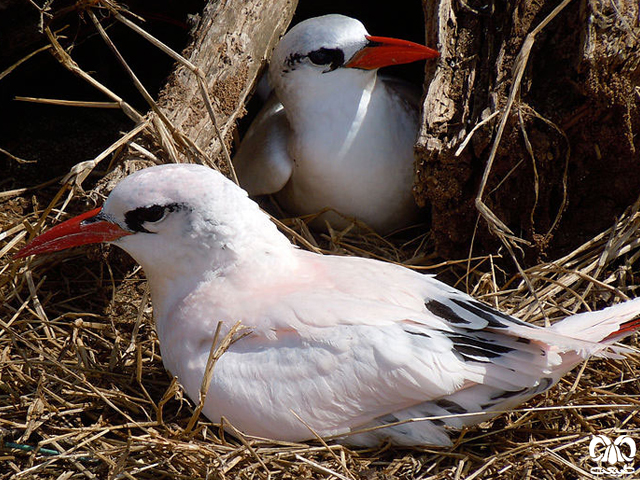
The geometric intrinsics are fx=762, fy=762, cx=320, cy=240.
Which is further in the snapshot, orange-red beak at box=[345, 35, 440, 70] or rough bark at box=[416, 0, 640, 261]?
orange-red beak at box=[345, 35, 440, 70]

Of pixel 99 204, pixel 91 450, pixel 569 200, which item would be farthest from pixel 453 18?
pixel 91 450

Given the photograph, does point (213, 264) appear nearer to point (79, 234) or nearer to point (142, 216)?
point (142, 216)

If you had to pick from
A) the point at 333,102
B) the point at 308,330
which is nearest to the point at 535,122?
the point at 333,102

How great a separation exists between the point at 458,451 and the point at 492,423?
211 millimetres

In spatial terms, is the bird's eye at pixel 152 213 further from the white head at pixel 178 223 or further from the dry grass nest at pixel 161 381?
the dry grass nest at pixel 161 381

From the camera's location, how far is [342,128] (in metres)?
3.92

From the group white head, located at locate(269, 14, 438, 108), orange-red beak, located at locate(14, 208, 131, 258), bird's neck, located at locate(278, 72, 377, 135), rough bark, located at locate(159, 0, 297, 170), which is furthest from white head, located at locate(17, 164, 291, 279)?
white head, located at locate(269, 14, 438, 108)

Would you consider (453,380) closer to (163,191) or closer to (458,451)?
(458,451)

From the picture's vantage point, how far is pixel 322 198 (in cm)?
405

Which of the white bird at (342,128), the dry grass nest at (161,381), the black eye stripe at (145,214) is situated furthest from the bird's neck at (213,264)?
the white bird at (342,128)

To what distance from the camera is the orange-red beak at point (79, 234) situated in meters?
2.91

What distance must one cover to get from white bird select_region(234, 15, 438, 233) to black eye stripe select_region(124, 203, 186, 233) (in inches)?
48.9

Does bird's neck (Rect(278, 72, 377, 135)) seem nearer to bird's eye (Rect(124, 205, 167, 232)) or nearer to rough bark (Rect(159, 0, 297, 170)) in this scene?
rough bark (Rect(159, 0, 297, 170))

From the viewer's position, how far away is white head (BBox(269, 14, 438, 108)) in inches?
153
